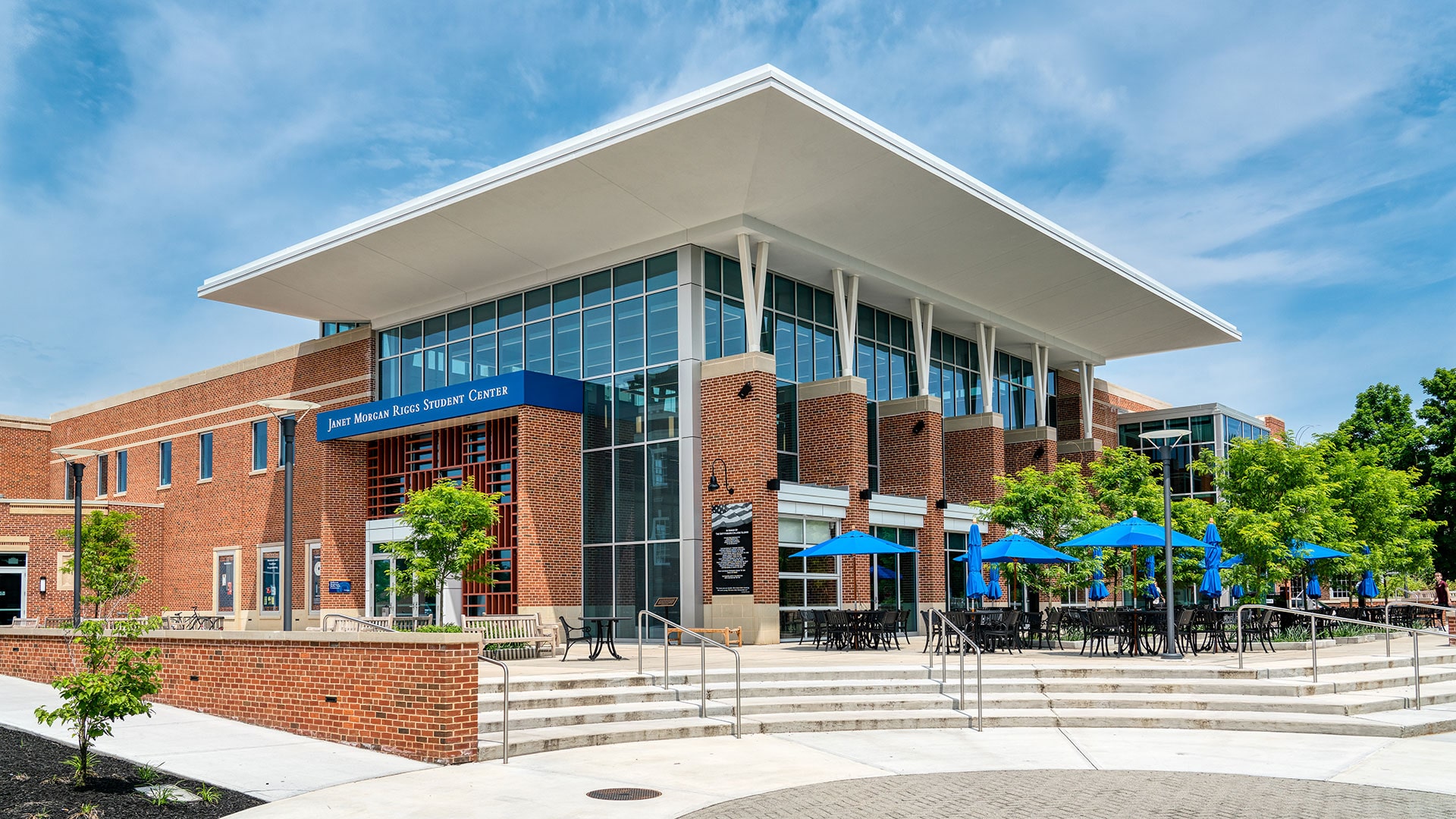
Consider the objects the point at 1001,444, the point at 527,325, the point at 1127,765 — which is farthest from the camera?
the point at 1001,444

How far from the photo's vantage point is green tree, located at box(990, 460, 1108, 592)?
25.6m

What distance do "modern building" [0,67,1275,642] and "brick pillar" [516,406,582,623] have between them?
0.06 meters

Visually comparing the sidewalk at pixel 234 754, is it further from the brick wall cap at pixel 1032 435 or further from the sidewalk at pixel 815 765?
the brick wall cap at pixel 1032 435

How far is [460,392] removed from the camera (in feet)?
90.9

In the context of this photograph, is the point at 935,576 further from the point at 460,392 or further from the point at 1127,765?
the point at 1127,765

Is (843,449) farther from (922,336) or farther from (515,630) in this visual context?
(515,630)

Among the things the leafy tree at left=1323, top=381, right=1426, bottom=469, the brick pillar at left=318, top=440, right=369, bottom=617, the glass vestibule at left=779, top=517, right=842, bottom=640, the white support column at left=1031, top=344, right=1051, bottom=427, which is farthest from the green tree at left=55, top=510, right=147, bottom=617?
the leafy tree at left=1323, top=381, right=1426, bottom=469

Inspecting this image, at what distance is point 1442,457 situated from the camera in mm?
44562

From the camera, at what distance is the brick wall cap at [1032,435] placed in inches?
1412

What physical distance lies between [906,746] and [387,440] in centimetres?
2185

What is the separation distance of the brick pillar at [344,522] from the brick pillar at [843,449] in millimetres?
11801

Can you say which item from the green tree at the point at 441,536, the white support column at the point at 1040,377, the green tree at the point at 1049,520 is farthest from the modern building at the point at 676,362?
the green tree at the point at 1049,520

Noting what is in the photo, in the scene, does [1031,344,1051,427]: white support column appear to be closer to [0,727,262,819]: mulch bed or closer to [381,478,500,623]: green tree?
[381,478,500,623]: green tree

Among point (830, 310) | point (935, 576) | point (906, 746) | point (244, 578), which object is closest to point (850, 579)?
point (935, 576)
